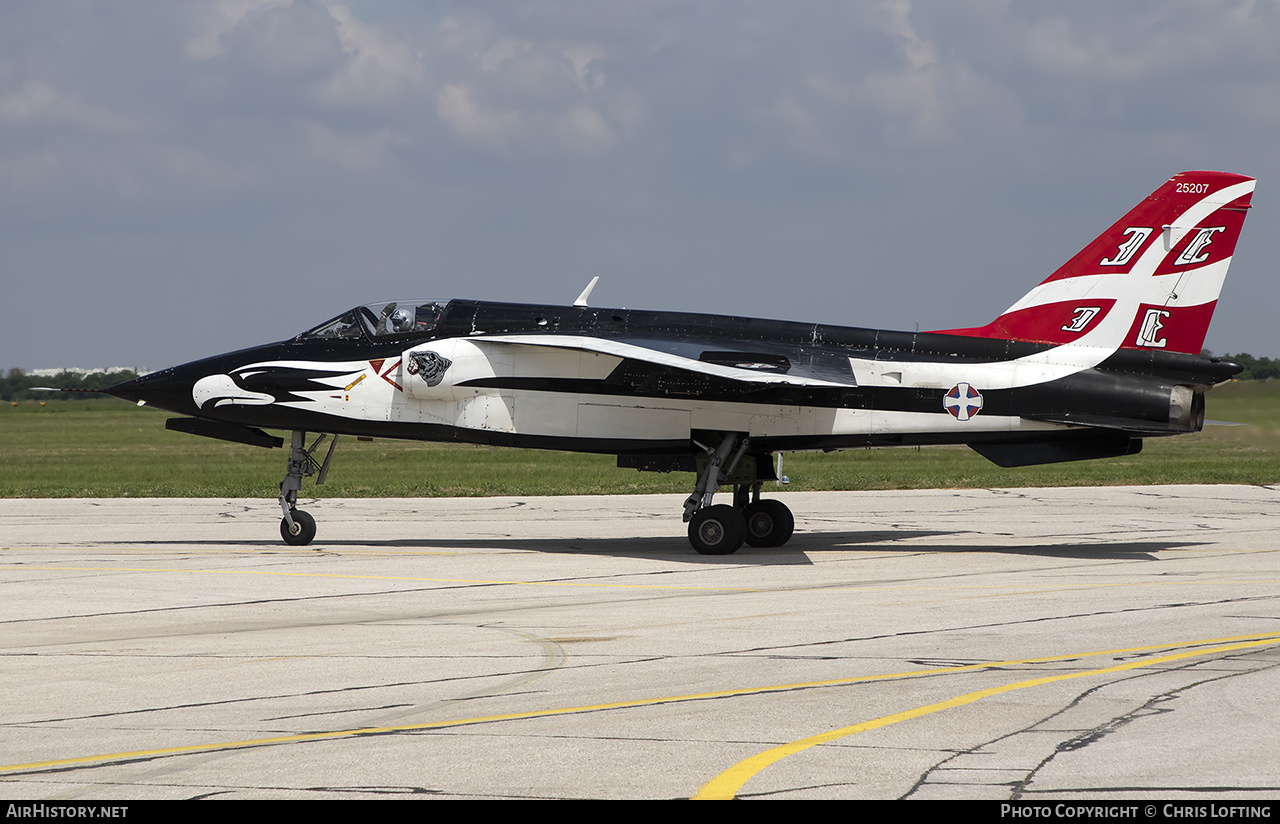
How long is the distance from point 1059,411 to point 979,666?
8.20m

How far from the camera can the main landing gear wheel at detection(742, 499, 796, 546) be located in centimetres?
1758

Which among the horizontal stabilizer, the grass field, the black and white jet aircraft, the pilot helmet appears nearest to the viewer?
the black and white jet aircraft

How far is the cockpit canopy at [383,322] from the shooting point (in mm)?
17219

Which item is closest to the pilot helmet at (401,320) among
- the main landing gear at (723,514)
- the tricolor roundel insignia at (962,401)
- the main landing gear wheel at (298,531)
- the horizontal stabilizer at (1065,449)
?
the main landing gear wheel at (298,531)

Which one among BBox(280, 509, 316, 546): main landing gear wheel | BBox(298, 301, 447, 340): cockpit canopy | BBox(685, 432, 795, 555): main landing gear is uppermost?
BBox(298, 301, 447, 340): cockpit canopy

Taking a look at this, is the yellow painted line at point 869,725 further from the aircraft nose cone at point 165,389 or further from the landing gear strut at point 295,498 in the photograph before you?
the aircraft nose cone at point 165,389

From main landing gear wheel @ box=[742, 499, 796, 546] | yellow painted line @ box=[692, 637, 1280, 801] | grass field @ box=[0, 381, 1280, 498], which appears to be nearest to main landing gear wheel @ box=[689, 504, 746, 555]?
main landing gear wheel @ box=[742, 499, 796, 546]

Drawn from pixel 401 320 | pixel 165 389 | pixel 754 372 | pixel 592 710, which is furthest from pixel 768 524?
pixel 592 710

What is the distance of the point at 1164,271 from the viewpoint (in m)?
16.6

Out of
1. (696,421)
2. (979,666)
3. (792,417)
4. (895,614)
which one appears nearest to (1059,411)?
(792,417)

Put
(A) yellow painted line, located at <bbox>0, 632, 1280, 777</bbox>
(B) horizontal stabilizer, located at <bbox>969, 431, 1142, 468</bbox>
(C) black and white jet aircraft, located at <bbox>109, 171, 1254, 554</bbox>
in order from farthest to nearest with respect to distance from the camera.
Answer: (B) horizontal stabilizer, located at <bbox>969, 431, 1142, 468</bbox> < (C) black and white jet aircraft, located at <bbox>109, 171, 1254, 554</bbox> < (A) yellow painted line, located at <bbox>0, 632, 1280, 777</bbox>

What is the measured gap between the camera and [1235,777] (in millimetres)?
5762

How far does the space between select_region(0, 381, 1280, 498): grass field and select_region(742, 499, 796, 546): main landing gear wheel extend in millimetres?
9152

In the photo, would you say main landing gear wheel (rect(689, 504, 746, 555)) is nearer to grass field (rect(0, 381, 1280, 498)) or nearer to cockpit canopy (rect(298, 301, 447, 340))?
cockpit canopy (rect(298, 301, 447, 340))
